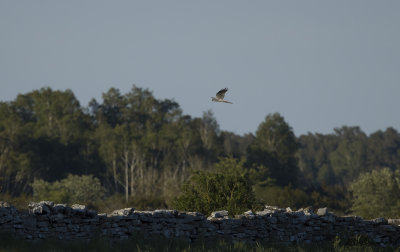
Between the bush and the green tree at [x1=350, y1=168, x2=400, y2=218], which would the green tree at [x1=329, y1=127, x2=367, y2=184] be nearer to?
the bush

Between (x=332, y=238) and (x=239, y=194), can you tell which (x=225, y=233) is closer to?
(x=332, y=238)

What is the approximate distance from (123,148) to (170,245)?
237ft

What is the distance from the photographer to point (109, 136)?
89.8 meters

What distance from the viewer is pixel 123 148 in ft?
291

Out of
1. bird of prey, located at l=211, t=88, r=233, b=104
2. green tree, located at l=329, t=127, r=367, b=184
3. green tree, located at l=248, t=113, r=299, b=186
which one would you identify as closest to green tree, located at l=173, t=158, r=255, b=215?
bird of prey, located at l=211, t=88, r=233, b=104

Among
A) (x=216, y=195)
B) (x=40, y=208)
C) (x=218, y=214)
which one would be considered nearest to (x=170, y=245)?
(x=218, y=214)

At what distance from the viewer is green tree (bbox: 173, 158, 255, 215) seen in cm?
2630

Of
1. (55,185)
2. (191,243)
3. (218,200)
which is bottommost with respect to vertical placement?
(191,243)

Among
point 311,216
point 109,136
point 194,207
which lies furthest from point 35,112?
point 311,216

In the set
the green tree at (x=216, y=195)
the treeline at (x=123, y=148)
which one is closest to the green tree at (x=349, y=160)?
the treeline at (x=123, y=148)

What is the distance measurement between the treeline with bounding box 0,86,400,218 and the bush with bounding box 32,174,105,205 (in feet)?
0.62

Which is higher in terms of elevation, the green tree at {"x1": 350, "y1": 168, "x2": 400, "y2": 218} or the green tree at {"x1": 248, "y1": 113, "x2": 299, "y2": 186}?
the green tree at {"x1": 248, "y1": 113, "x2": 299, "y2": 186}

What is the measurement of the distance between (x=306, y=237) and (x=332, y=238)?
778mm

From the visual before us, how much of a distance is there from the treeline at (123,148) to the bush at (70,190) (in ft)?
0.62
